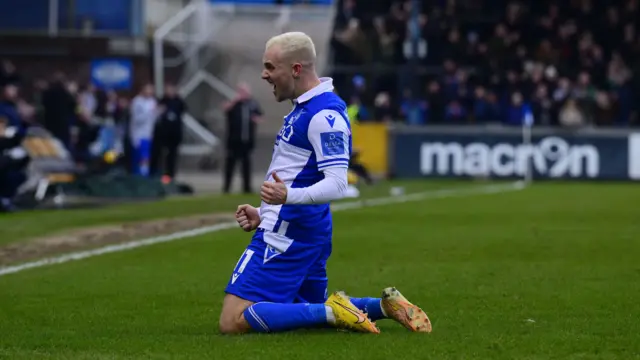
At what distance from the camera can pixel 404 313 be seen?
772cm

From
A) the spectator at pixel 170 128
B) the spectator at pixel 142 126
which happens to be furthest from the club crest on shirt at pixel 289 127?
the spectator at pixel 142 126

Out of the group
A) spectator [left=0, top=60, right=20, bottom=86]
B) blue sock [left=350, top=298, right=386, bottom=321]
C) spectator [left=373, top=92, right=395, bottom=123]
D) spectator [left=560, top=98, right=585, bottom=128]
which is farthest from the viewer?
spectator [left=373, top=92, right=395, bottom=123]

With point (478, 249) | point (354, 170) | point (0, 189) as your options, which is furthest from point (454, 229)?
point (354, 170)

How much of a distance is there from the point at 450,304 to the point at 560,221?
892 cm

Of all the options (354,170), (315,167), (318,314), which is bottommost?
(354,170)

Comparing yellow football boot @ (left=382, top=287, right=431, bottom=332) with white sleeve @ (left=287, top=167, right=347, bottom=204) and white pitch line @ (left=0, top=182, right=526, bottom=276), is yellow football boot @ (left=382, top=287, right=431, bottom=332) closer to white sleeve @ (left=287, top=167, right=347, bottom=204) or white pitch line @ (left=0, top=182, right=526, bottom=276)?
white sleeve @ (left=287, top=167, right=347, bottom=204)

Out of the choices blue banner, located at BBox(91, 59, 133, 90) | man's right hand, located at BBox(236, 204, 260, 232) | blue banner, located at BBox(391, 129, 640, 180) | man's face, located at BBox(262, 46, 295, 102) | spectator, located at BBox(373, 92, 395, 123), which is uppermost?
man's face, located at BBox(262, 46, 295, 102)

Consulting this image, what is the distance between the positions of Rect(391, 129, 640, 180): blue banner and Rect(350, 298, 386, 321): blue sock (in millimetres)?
23145

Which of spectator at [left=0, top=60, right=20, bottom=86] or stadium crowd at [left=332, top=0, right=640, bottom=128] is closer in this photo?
spectator at [left=0, top=60, right=20, bottom=86]

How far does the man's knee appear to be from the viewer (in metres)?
7.61

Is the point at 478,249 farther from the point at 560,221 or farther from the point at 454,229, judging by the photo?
the point at 560,221

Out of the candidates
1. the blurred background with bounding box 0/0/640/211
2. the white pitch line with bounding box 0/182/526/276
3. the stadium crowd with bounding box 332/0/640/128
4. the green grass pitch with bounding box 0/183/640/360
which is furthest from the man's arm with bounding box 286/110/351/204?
the stadium crowd with bounding box 332/0/640/128

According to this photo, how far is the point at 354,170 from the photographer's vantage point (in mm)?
28578

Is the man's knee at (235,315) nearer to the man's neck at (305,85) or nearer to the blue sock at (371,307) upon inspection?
the blue sock at (371,307)
